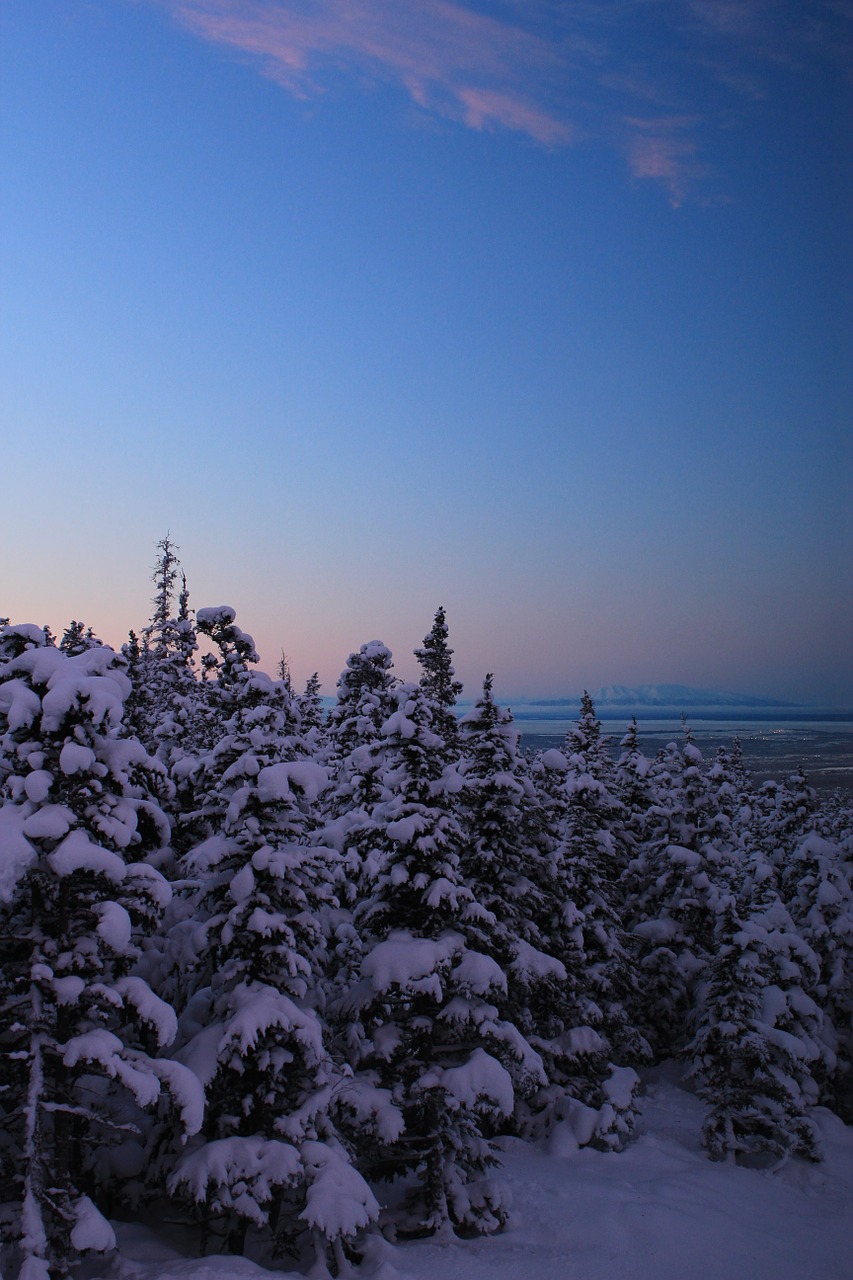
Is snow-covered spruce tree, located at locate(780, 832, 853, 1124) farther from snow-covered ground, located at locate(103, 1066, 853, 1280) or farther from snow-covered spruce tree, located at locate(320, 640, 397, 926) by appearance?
snow-covered spruce tree, located at locate(320, 640, 397, 926)

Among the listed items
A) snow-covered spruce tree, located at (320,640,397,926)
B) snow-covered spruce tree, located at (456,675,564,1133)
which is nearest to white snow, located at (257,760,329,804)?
snow-covered spruce tree, located at (320,640,397,926)

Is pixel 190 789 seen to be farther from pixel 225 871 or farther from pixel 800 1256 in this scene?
pixel 800 1256

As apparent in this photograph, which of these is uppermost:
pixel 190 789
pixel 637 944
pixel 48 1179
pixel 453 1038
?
pixel 190 789

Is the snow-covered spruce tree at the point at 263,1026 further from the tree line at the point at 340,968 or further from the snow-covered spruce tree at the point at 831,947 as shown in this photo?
the snow-covered spruce tree at the point at 831,947

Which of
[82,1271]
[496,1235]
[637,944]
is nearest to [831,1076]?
[637,944]

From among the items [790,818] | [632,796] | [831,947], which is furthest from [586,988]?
[790,818]

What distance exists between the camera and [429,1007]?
645 inches

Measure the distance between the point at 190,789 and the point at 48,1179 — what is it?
9618 mm

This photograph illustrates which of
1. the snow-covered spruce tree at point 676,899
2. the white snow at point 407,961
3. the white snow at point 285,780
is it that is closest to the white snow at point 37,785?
the white snow at point 285,780

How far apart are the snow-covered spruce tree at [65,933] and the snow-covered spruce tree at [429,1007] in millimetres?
4927

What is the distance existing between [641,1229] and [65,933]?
14687 millimetres

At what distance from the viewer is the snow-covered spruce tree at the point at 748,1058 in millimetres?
22516

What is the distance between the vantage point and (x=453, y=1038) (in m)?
16.4

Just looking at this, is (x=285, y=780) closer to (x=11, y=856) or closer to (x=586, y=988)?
(x=11, y=856)
